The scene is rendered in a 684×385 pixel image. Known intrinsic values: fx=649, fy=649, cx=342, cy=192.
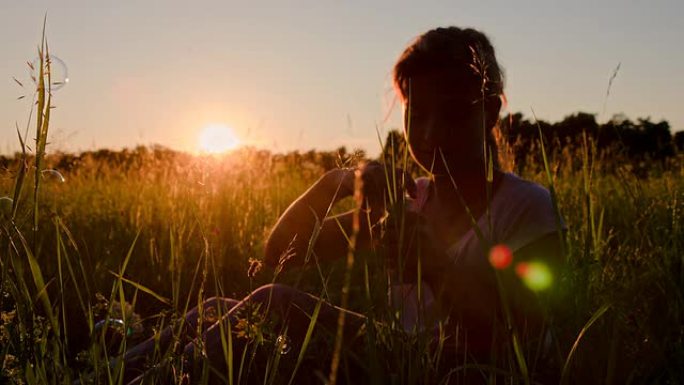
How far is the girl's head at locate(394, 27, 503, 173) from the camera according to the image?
7.60 feet

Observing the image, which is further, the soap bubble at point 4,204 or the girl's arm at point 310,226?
the girl's arm at point 310,226

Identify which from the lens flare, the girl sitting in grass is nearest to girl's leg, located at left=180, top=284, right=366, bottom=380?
the girl sitting in grass

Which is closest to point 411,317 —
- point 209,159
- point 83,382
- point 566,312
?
point 566,312

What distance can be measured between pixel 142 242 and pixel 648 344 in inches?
127

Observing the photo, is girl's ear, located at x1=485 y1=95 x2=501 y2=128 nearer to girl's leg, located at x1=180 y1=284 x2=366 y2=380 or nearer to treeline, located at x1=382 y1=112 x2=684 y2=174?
treeline, located at x1=382 y1=112 x2=684 y2=174

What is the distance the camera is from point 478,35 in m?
2.64

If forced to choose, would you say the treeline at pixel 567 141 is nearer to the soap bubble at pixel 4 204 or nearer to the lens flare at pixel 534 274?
the lens flare at pixel 534 274

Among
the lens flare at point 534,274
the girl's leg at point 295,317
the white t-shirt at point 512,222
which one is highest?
the white t-shirt at point 512,222

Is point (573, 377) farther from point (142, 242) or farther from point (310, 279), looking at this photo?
point (142, 242)

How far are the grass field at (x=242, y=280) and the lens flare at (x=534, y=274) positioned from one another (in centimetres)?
14

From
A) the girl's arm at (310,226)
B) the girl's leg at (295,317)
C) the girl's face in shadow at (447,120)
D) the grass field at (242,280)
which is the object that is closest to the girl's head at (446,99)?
the girl's face in shadow at (447,120)

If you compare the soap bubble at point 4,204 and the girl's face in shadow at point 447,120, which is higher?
the girl's face in shadow at point 447,120

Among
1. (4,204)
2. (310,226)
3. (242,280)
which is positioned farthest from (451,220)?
(4,204)

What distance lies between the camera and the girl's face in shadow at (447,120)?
91.0 inches
